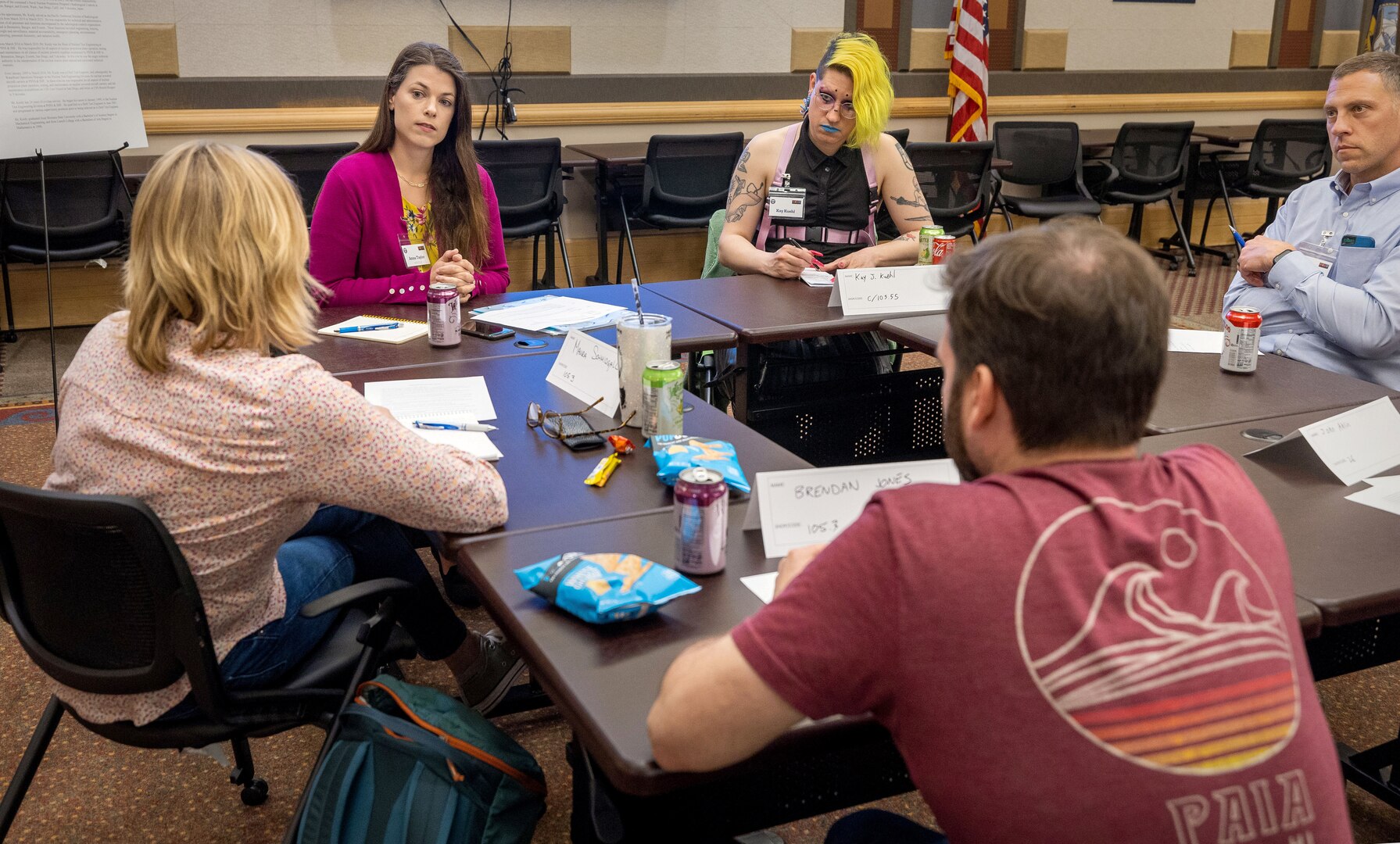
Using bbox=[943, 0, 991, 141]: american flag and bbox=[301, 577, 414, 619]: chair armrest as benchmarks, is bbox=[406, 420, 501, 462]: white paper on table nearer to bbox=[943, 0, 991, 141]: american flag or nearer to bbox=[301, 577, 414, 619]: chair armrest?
bbox=[301, 577, 414, 619]: chair armrest

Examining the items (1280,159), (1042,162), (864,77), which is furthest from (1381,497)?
(1280,159)

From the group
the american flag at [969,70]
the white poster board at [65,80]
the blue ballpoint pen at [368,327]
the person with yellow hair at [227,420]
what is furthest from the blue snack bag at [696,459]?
the american flag at [969,70]

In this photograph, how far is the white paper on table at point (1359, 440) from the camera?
170 cm

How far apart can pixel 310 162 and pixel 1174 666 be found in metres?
4.53

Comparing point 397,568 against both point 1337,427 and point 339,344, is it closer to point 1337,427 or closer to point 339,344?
point 339,344

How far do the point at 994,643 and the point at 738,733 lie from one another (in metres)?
0.22

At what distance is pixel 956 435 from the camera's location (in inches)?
39.1

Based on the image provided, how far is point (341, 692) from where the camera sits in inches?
63.9

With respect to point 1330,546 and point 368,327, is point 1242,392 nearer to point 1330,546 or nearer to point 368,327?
point 1330,546

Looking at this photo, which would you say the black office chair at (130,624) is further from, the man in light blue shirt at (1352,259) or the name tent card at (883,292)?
the man in light blue shirt at (1352,259)

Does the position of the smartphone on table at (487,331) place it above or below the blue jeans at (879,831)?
above

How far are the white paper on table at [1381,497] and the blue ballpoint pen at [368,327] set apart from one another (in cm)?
194

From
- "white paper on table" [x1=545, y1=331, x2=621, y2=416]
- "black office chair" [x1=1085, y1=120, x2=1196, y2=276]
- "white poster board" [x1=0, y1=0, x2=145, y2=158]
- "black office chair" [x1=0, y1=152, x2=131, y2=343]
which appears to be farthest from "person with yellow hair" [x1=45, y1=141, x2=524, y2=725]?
"black office chair" [x1=1085, y1=120, x2=1196, y2=276]

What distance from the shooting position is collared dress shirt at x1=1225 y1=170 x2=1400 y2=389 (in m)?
2.39
